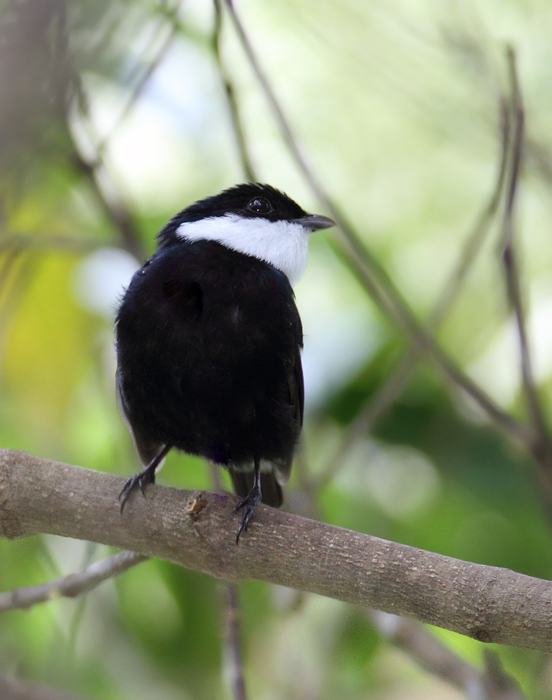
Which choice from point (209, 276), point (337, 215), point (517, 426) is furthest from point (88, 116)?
point (517, 426)

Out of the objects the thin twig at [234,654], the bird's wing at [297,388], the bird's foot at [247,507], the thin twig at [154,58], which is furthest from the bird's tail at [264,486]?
the thin twig at [154,58]

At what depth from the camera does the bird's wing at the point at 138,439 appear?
3.61 m

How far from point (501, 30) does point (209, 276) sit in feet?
9.19

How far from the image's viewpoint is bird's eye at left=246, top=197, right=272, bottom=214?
13.1ft

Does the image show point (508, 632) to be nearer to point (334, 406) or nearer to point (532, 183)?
point (334, 406)

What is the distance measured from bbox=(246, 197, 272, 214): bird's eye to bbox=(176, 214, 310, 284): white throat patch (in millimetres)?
94

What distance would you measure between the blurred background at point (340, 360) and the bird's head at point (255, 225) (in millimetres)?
142

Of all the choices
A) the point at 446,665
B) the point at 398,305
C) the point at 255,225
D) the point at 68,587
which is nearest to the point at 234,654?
the point at 68,587

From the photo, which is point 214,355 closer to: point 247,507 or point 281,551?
point 247,507

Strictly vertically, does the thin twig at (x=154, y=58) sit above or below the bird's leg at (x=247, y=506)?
above

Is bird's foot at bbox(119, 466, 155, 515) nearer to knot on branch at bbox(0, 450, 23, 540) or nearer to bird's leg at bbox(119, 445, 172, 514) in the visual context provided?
bird's leg at bbox(119, 445, 172, 514)

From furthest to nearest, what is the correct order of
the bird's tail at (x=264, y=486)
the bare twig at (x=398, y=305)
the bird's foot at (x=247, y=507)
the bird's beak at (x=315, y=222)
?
the bird's beak at (x=315, y=222), the bird's tail at (x=264, y=486), the bare twig at (x=398, y=305), the bird's foot at (x=247, y=507)

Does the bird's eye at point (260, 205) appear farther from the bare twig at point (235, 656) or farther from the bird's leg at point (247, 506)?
the bare twig at point (235, 656)

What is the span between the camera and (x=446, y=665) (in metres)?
3.12
